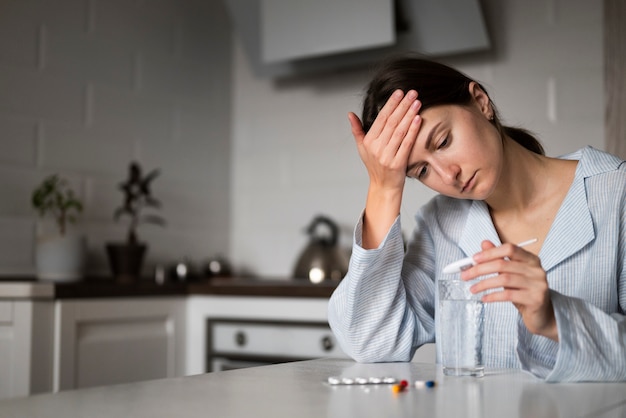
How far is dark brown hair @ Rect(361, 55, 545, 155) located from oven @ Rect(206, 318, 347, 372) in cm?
112

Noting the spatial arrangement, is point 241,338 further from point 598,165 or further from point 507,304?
point 598,165

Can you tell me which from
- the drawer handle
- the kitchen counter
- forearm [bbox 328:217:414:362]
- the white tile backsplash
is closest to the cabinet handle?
the kitchen counter

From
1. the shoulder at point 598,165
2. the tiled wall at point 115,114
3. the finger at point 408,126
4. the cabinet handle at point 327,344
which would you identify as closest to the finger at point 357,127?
the finger at point 408,126

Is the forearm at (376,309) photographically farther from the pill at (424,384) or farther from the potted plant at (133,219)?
the potted plant at (133,219)

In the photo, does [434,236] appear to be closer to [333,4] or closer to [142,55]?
[333,4]

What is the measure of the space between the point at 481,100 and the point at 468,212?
0.72ft

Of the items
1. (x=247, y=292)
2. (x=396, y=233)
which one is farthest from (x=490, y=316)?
(x=247, y=292)

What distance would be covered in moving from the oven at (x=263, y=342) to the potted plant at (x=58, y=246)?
488 mm

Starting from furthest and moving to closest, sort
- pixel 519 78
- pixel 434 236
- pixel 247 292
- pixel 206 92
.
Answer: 1. pixel 206 92
2. pixel 519 78
3. pixel 247 292
4. pixel 434 236

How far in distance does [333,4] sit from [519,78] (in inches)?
27.5

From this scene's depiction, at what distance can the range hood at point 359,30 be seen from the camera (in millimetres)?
2738

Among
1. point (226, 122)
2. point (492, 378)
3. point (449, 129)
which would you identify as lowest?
point (492, 378)

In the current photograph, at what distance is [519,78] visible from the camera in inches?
110

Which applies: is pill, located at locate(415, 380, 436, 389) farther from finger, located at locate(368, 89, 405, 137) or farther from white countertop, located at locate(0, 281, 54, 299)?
white countertop, located at locate(0, 281, 54, 299)
